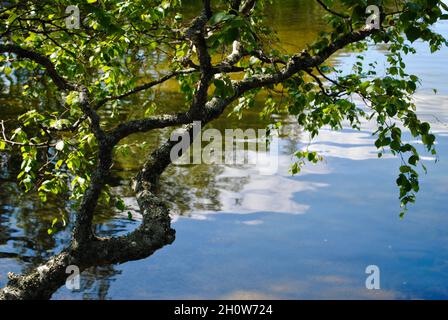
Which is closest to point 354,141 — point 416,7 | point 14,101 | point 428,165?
point 428,165

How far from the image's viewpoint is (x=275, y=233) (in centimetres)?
1424

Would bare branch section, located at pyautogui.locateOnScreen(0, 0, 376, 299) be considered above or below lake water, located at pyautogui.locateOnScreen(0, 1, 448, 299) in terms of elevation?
above

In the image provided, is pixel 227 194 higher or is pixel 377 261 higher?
pixel 227 194

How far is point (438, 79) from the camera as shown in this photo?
1040 inches

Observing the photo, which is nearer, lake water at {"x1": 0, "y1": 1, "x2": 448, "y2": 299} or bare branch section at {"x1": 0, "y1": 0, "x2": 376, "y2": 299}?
bare branch section at {"x1": 0, "y1": 0, "x2": 376, "y2": 299}

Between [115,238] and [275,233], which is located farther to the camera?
[275,233]

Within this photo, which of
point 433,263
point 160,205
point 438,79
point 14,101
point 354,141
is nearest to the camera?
point 160,205

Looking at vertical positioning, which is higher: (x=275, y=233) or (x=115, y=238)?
(x=115, y=238)

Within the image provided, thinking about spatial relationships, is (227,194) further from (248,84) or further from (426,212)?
(248,84)

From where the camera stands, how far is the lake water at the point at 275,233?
1196 centimetres

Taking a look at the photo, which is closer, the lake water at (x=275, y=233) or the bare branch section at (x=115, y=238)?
the bare branch section at (x=115, y=238)

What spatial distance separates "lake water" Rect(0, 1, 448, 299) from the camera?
11961mm

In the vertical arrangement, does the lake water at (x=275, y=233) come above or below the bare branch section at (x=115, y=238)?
below

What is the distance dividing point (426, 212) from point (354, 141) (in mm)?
5202
